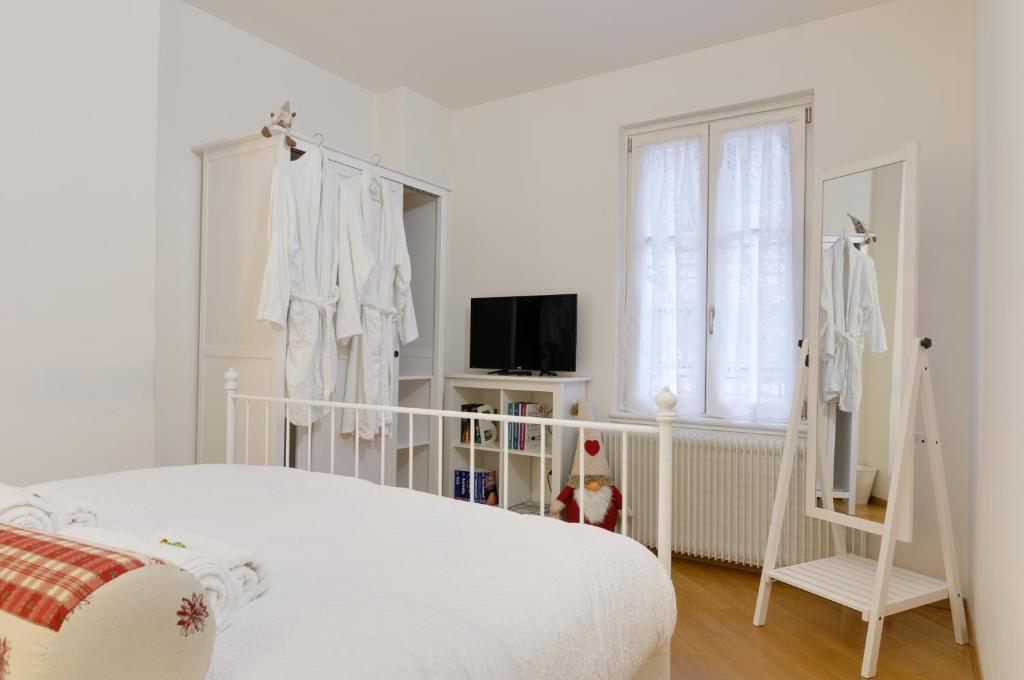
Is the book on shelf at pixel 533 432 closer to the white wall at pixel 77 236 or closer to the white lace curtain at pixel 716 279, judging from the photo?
the white lace curtain at pixel 716 279

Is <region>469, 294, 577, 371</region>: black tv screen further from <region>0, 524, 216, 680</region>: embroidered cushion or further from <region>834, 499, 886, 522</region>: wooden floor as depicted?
<region>0, 524, 216, 680</region>: embroidered cushion

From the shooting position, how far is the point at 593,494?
3.26 metres

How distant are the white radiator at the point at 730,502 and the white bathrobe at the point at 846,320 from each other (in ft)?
1.80

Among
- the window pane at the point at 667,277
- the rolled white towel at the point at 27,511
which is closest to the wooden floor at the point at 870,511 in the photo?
the window pane at the point at 667,277

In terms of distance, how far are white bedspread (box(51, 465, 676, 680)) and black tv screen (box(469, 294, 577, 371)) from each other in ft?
6.62

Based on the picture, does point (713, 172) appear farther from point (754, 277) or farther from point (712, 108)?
point (754, 277)

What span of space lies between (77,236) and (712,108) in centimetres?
293

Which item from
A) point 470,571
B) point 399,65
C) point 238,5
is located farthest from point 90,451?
point 399,65

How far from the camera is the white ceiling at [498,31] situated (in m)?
3.01

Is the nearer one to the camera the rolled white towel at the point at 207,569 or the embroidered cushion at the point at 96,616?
the embroidered cushion at the point at 96,616

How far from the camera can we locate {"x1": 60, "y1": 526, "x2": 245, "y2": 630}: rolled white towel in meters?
0.94

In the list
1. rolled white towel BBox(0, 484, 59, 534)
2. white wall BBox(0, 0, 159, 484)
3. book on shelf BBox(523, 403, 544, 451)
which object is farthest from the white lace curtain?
rolled white towel BBox(0, 484, 59, 534)

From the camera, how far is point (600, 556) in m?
1.32

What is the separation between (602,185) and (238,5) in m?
2.04
